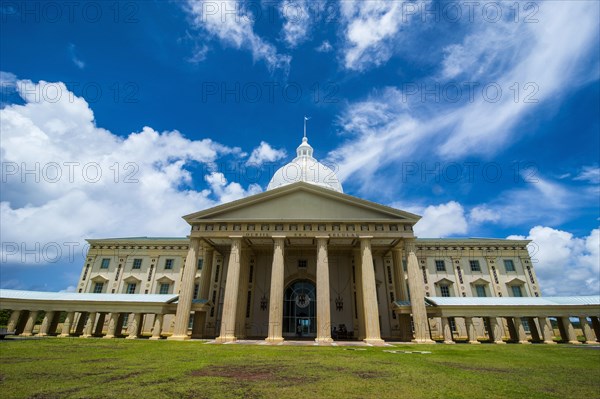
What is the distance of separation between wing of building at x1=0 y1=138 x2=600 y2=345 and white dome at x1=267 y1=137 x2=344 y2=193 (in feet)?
45.0

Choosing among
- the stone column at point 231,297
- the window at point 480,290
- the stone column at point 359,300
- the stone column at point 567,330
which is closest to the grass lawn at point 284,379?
the stone column at point 231,297

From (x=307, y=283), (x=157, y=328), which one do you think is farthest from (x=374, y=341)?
(x=157, y=328)

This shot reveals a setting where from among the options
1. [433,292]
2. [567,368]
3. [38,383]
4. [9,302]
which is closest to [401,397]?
[38,383]

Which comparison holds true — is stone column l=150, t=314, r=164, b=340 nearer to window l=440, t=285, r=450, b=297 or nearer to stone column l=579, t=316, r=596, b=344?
window l=440, t=285, r=450, b=297

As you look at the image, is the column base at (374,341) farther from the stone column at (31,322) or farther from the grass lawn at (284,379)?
the stone column at (31,322)

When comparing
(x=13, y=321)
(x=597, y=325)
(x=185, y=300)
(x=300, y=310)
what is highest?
(x=185, y=300)

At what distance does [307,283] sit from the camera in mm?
42531

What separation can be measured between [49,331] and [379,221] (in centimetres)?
4054

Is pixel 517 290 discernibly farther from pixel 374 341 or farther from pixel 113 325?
pixel 113 325

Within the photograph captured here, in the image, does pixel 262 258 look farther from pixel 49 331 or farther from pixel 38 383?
pixel 38 383

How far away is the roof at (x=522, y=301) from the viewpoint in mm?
33625

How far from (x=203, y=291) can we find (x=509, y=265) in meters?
44.7

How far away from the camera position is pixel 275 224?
34.8 meters

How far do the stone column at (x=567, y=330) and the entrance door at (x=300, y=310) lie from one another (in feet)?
90.9
